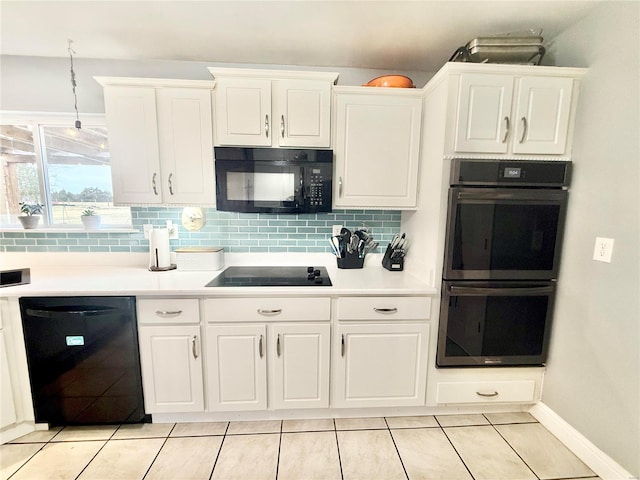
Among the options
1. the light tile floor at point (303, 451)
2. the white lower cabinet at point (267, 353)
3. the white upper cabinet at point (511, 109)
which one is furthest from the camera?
the white lower cabinet at point (267, 353)

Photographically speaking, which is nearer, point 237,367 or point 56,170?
point 237,367

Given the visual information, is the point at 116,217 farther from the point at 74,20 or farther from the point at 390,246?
the point at 390,246

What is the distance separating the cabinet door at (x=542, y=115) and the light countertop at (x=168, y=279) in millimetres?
1028

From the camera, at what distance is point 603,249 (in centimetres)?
145

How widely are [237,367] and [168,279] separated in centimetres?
72

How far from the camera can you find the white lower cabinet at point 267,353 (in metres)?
1.65

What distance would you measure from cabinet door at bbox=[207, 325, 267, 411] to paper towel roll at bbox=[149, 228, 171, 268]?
72 centimetres

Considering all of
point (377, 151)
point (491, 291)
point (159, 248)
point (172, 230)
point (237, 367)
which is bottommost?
point (237, 367)

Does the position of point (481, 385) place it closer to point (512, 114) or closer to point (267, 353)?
point (267, 353)

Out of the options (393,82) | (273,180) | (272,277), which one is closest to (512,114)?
(393,82)

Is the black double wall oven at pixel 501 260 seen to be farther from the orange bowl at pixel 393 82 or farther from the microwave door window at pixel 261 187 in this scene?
the microwave door window at pixel 261 187

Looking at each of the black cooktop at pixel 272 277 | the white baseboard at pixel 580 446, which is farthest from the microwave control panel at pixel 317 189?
the white baseboard at pixel 580 446

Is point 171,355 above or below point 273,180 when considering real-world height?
below

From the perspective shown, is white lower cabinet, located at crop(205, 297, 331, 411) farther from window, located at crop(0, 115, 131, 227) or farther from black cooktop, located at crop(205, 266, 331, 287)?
window, located at crop(0, 115, 131, 227)
